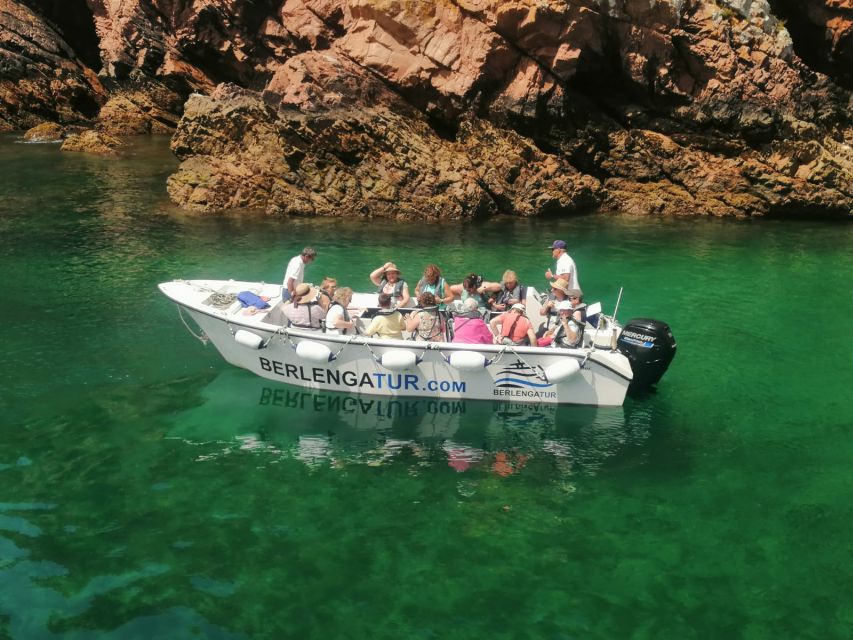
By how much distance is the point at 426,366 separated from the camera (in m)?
10.3

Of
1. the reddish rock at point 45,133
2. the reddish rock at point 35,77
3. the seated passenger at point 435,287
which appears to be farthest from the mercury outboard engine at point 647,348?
the reddish rock at point 35,77

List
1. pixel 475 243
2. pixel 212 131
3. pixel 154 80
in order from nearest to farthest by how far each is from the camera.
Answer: pixel 475 243 → pixel 212 131 → pixel 154 80

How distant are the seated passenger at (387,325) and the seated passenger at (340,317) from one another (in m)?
0.28

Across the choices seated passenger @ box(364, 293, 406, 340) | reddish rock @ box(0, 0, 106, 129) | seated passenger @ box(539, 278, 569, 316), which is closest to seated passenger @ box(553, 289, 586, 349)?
seated passenger @ box(539, 278, 569, 316)

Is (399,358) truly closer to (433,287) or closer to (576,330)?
(433,287)

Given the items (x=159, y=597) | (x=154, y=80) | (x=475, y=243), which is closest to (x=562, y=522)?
(x=159, y=597)

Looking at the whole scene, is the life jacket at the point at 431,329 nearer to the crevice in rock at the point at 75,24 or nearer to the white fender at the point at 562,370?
the white fender at the point at 562,370

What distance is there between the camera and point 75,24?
3975cm

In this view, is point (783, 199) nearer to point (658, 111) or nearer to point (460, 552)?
point (658, 111)

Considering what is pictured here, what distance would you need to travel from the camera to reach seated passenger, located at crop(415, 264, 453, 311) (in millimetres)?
11055

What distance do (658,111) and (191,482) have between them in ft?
57.2

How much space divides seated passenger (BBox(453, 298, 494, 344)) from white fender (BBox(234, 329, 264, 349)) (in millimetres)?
2703

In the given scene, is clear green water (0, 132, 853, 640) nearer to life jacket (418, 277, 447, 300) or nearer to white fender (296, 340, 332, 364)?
white fender (296, 340, 332, 364)

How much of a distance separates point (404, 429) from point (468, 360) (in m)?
1.23
